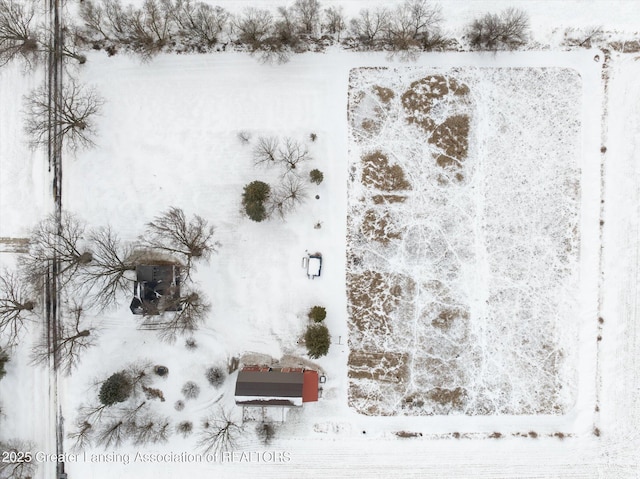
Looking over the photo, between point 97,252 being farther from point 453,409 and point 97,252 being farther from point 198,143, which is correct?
point 453,409

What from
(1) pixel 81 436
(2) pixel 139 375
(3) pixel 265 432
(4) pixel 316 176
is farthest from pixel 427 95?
(1) pixel 81 436

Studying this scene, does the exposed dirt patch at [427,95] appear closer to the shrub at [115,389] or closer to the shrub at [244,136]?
the shrub at [244,136]

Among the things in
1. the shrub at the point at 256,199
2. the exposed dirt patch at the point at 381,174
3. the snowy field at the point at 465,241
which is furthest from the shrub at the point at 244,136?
the exposed dirt patch at the point at 381,174

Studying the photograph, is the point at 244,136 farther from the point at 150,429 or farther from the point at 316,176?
the point at 150,429

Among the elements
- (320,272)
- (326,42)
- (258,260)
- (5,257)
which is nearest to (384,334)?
(320,272)

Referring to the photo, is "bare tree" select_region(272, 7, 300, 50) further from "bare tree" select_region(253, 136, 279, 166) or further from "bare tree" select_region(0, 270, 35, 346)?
"bare tree" select_region(0, 270, 35, 346)
